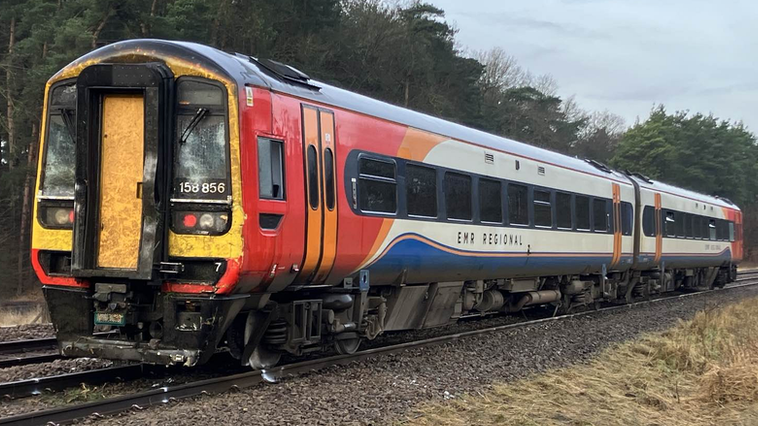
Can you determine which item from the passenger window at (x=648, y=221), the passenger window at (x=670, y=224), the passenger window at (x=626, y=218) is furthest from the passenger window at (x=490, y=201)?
the passenger window at (x=670, y=224)

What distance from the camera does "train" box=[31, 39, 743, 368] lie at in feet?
21.1

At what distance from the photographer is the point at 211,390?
661 centimetres

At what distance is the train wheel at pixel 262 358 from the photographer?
741cm

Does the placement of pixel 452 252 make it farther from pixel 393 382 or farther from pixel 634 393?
pixel 634 393

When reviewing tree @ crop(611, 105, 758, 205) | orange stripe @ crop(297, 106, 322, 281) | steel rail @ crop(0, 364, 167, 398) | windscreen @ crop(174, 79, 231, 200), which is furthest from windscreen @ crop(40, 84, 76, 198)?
tree @ crop(611, 105, 758, 205)

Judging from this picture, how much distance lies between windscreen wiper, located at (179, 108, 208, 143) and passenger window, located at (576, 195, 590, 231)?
376 inches

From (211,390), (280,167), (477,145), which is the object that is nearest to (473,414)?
(211,390)

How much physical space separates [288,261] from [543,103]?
4602cm

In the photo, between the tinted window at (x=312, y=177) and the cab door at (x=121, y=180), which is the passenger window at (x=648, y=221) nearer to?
the tinted window at (x=312, y=177)

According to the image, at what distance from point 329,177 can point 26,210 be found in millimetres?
20706

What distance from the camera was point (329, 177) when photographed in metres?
7.64

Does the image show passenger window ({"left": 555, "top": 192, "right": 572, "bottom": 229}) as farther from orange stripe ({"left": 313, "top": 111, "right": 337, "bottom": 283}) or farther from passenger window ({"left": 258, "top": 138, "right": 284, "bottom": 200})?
passenger window ({"left": 258, "top": 138, "right": 284, "bottom": 200})

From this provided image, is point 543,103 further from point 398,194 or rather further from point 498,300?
point 398,194

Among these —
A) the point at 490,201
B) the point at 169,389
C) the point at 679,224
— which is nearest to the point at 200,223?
the point at 169,389
